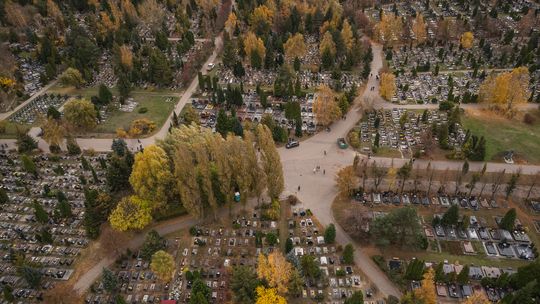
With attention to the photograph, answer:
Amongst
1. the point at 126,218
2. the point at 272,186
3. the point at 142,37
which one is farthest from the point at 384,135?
the point at 142,37

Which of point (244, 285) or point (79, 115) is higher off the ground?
point (79, 115)

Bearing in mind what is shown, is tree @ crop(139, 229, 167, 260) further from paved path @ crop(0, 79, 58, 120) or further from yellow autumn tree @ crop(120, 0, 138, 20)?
yellow autumn tree @ crop(120, 0, 138, 20)

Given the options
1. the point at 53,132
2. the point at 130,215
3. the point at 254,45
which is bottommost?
the point at 130,215

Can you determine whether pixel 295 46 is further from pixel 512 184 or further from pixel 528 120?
pixel 512 184

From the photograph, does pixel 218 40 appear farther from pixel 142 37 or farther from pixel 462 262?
pixel 462 262

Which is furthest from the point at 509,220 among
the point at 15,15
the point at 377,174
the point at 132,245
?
the point at 15,15

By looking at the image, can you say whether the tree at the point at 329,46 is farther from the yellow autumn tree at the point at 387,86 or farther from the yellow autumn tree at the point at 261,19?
the yellow autumn tree at the point at 261,19

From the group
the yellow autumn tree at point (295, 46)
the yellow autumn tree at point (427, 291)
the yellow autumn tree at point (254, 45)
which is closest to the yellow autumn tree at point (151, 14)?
the yellow autumn tree at point (254, 45)
